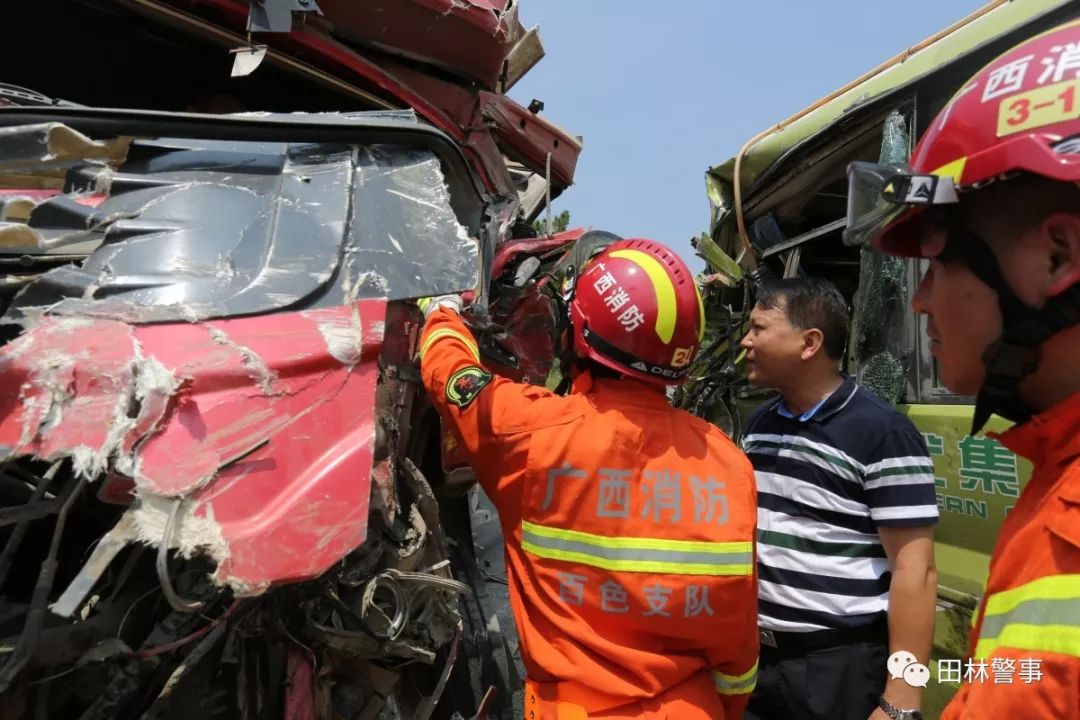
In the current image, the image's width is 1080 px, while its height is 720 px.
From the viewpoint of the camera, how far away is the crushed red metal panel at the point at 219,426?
1192 mm

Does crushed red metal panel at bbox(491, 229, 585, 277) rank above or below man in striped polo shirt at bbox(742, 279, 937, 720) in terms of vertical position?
above

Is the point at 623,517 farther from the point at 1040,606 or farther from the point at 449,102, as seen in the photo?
the point at 449,102

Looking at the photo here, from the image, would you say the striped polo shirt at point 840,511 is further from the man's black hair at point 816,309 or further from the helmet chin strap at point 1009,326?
the helmet chin strap at point 1009,326

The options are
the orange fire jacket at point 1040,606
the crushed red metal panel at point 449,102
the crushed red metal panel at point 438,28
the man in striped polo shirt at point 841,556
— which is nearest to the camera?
the orange fire jacket at point 1040,606

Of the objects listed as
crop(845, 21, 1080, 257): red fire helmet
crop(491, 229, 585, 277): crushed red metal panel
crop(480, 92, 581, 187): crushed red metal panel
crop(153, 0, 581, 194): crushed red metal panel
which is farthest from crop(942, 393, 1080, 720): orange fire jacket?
crop(480, 92, 581, 187): crushed red metal panel

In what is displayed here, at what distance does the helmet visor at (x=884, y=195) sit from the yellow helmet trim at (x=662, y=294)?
42 centimetres

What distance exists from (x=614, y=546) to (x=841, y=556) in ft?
2.58

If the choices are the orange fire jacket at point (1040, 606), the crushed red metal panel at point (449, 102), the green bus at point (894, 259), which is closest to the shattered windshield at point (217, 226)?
the orange fire jacket at point (1040, 606)

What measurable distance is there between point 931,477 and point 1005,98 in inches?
43.2

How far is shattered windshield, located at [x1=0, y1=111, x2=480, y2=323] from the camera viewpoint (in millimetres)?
1518

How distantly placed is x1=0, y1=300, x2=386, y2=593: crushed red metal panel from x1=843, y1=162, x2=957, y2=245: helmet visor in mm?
1060

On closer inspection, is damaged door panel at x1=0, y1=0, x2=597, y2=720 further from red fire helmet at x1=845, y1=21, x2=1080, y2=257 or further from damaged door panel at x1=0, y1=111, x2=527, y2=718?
red fire helmet at x1=845, y1=21, x2=1080, y2=257

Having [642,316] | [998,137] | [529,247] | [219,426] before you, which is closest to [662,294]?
[642,316]

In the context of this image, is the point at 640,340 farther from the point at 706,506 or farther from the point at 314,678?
the point at 314,678
